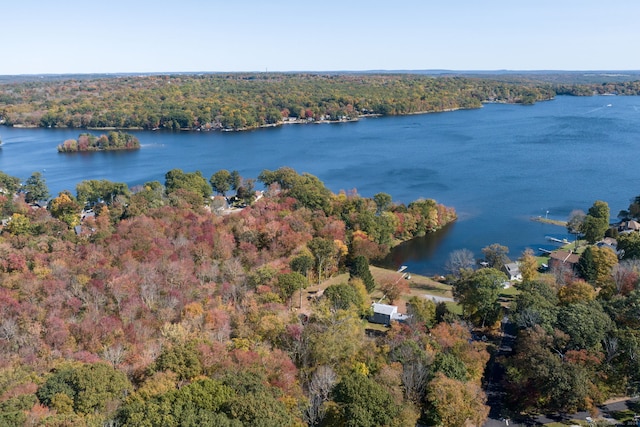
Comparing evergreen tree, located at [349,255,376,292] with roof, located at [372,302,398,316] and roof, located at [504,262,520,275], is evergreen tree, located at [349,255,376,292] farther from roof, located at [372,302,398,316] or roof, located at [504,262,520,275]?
roof, located at [504,262,520,275]

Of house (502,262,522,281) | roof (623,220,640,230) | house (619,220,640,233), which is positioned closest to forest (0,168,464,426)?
house (502,262,522,281)

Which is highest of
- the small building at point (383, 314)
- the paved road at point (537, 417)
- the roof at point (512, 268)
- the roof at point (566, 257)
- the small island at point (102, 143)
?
the small island at point (102, 143)

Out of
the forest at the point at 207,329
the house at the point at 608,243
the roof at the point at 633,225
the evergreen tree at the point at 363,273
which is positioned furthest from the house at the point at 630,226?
the evergreen tree at the point at 363,273

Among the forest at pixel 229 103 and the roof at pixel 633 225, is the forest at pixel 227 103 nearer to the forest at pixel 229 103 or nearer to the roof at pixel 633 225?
the forest at pixel 229 103

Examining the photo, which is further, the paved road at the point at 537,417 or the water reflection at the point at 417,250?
the water reflection at the point at 417,250

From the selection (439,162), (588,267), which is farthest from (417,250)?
(439,162)

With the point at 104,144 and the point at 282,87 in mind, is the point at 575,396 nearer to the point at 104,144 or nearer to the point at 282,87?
the point at 104,144
